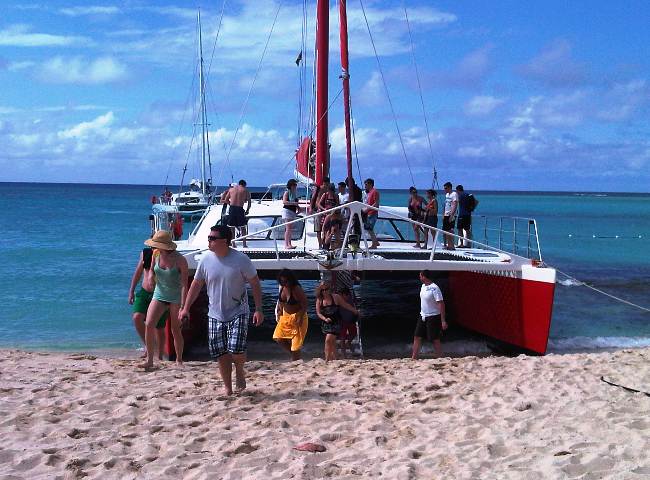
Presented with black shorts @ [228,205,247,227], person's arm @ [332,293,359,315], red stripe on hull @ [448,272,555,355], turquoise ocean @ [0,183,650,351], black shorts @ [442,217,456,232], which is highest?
black shorts @ [228,205,247,227]

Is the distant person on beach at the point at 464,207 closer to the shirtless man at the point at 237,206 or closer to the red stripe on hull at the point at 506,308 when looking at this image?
the red stripe on hull at the point at 506,308

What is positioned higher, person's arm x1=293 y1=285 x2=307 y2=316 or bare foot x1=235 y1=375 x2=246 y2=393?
person's arm x1=293 y1=285 x2=307 y2=316

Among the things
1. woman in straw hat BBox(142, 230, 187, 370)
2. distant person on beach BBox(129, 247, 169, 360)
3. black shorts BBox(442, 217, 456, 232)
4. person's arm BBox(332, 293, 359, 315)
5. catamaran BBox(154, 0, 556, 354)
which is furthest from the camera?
black shorts BBox(442, 217, 456, 232)

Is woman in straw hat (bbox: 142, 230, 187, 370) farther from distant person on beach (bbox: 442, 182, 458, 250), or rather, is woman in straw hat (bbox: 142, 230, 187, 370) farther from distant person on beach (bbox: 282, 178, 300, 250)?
distant person on beach (bbox: 442, 182, 458, 250)

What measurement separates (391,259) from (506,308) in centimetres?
222

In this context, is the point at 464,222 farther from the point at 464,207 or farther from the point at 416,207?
the point at 416,207

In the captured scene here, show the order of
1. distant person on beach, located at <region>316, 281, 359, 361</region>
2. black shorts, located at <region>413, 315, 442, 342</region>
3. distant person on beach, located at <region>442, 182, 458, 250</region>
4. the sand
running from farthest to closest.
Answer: distant person on beach, located at <region>442, 182, 458, 250</region>
black shorts, located at <region>413, 315, 442, 342</region>
distant person on beach, located at <region>316, 281, 359, 361</region>
the sand

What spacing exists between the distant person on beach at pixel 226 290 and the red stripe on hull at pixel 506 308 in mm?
6165

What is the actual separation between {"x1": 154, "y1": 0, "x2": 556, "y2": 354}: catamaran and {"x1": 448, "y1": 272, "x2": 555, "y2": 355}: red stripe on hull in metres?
0.02

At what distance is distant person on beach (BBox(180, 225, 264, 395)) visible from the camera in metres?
6.74

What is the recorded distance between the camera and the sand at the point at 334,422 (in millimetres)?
5363

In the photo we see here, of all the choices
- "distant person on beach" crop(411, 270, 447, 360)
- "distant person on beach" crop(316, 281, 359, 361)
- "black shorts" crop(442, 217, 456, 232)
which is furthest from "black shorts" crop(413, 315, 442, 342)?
"black shorts" crop(442, 217, 456, 232)

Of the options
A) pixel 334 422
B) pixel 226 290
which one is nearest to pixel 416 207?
pixel 226 290

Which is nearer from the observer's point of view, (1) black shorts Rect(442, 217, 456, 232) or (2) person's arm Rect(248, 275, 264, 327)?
(2) person's arm Rect(248, 275, 264, 327)
